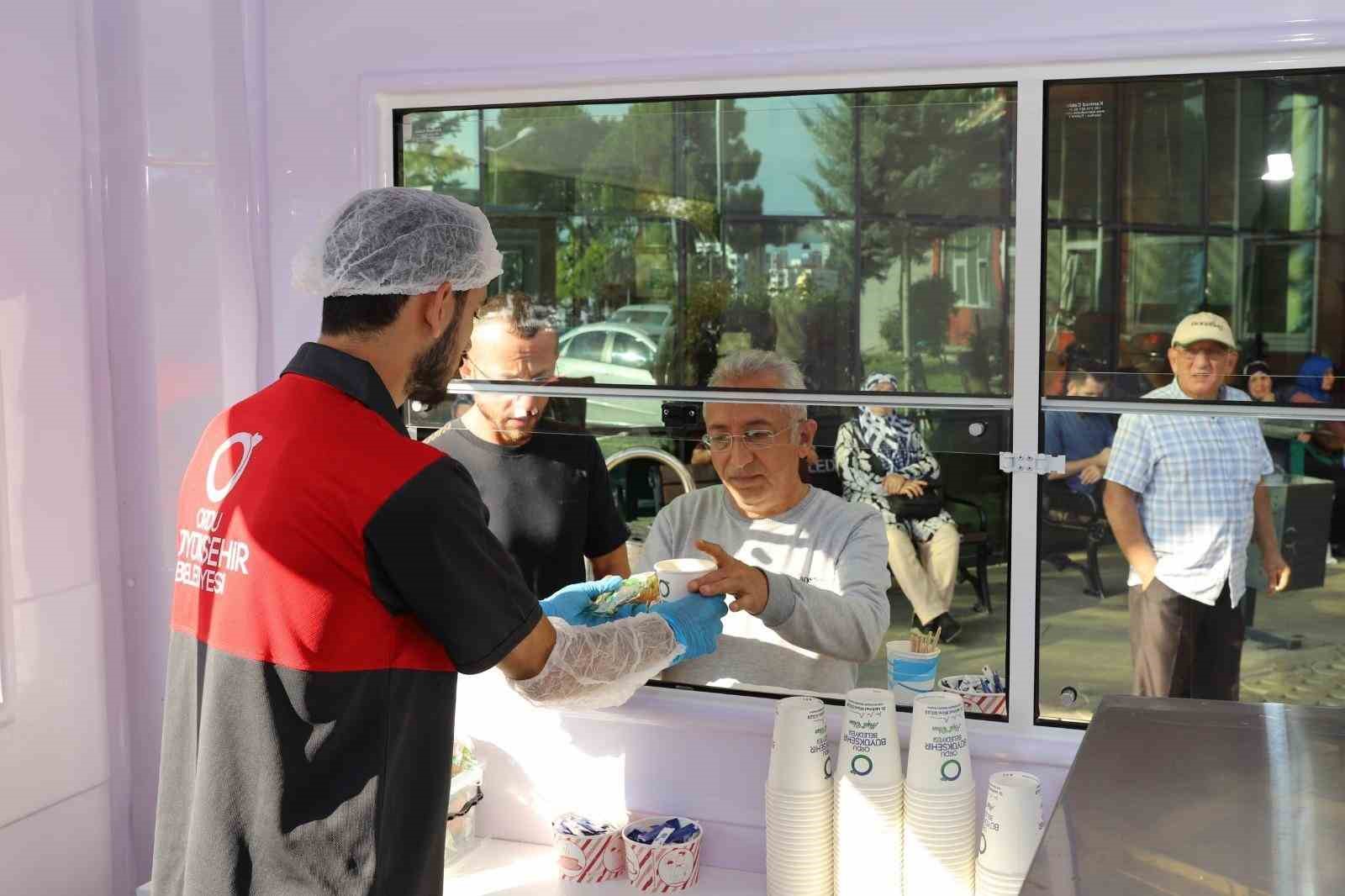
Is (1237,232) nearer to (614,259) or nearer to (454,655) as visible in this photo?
(614,259)

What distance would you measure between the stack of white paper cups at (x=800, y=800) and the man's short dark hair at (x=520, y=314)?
81cm

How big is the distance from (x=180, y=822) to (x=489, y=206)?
1.21 m

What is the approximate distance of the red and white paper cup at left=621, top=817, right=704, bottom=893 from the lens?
225 cm

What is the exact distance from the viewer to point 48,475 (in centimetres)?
230

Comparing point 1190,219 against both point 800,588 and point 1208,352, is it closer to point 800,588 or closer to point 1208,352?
point 1208,352

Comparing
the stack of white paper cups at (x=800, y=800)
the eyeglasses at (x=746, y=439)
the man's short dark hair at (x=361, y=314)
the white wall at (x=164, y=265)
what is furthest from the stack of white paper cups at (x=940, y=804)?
the white wall at (x=164, y=265)

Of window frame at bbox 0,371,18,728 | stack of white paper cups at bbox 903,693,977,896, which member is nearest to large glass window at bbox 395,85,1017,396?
stack of white paper cups at bbox 903,693,977,896

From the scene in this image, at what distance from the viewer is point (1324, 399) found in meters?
1.96

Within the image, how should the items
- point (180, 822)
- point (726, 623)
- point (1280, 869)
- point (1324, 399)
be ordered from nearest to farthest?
point (1280, 869) → point (180, 822) → point (1324, 399) → point (726, 623)

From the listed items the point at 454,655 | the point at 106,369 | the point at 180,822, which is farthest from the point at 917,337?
the point at 106,369

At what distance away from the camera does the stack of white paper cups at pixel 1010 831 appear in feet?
6.31

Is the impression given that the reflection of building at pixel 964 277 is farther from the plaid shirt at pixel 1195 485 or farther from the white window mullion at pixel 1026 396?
the plaid shirt at pixel 1195 485

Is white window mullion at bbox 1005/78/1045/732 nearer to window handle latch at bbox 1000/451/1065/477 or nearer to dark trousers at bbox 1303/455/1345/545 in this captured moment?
window handle latch at bbox 1000/451/1065/477

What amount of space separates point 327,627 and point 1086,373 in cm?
124
